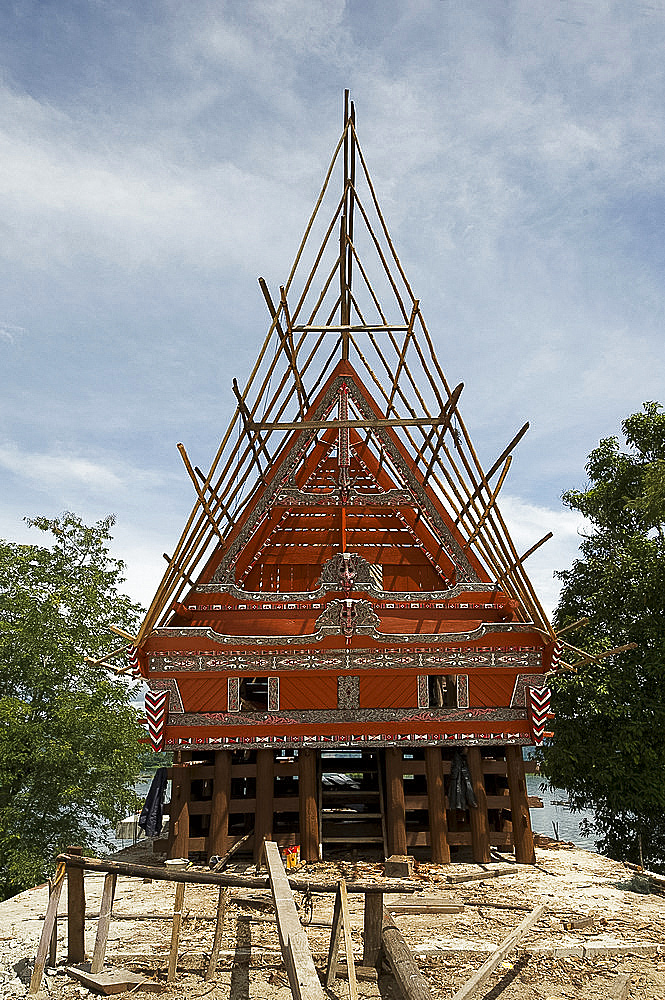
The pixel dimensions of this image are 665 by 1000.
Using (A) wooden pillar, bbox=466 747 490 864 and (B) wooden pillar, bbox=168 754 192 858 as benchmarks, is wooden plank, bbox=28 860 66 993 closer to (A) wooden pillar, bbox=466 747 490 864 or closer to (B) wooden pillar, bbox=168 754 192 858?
(B) wooden pillar, bbox=168 754 192 858

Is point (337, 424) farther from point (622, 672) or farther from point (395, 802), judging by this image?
point (622, 672)

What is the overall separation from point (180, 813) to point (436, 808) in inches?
176

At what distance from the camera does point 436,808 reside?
44.8 ft

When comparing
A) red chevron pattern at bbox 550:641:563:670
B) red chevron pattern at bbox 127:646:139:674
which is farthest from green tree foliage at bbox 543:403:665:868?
red chevron pattern at bbox 127:646:139:674

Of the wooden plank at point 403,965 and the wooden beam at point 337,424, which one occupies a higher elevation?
the wooden beam at point 337,424

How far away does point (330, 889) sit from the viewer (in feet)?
24.2

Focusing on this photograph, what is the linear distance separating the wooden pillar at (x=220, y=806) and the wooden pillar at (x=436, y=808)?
3.54 meters

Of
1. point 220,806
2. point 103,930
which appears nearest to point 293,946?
point 103,930

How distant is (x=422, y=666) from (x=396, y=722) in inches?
43.2

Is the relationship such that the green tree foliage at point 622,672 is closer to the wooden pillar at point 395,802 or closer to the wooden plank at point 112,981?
the wooden pillar at point 395,802

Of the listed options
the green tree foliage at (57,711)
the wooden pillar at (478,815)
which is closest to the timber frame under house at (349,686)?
the wooden pillar at (478,815)

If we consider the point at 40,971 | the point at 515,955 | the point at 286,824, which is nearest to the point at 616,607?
the point at 286,824

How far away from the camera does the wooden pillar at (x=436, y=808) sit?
13.3 metres

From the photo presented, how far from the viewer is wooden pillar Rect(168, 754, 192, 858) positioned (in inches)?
520
